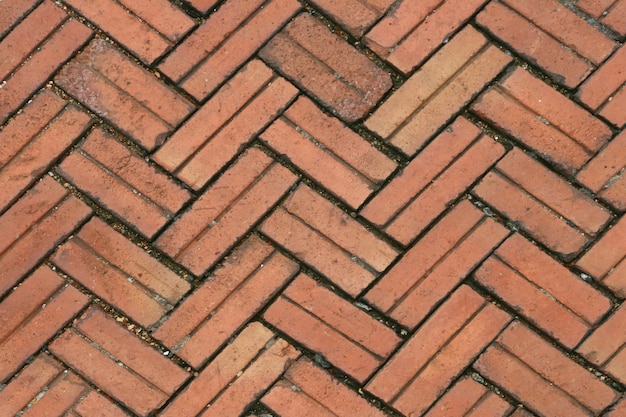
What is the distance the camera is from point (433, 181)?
2477mm

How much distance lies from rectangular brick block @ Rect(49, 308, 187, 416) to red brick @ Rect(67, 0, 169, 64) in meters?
0.93

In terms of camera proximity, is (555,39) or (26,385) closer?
(26,385)

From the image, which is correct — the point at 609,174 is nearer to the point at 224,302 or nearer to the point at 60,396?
the point at 224,302

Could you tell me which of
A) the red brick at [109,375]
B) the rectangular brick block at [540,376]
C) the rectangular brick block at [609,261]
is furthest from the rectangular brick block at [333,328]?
the rectangular brick block at [609,261]

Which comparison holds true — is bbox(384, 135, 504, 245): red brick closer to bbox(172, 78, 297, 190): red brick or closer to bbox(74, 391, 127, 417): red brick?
bbox(172, 78, 297, 190): red brick

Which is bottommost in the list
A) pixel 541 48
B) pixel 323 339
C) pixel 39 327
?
pixel 39 327

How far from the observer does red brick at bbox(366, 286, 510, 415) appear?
7.98 feet

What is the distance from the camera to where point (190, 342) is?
8.00 feet

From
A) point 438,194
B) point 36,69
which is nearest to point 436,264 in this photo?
point 438,194

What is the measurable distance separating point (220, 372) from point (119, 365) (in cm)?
34

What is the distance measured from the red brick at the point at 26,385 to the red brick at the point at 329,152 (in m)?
1.06

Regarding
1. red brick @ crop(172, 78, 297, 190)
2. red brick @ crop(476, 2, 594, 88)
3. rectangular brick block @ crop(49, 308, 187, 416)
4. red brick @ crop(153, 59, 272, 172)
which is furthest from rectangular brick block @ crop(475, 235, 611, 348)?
rectangular brick block @ crop(49, 308, 187, 416)

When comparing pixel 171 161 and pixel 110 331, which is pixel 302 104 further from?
pixel 110 331

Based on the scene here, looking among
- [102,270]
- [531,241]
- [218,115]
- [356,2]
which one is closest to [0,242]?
[102,270]
